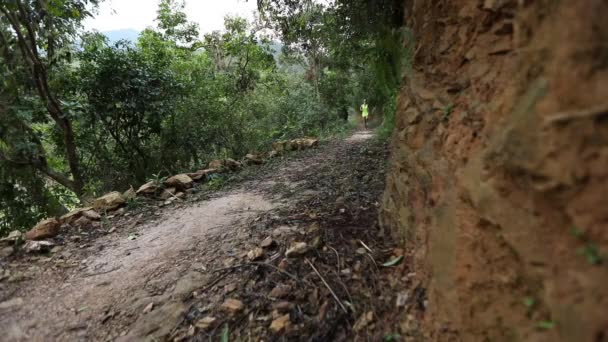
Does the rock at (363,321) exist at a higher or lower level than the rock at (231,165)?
lower

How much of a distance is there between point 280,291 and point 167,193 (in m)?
3.85

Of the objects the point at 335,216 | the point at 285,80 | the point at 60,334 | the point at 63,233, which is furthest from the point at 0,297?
the point at 285,80

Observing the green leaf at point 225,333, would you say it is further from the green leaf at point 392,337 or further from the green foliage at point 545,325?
the green foliage at point 545,325

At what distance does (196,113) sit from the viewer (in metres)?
7.95

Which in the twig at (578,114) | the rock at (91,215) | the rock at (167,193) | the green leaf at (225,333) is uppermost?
the twig at (578,114)

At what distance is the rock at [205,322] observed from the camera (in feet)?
7.08

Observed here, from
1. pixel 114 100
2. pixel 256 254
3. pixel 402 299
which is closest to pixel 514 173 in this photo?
pixel 402 299

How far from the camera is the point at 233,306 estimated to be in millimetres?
2244

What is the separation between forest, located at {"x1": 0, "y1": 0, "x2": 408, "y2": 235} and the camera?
5324mm

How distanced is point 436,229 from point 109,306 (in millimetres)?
2578

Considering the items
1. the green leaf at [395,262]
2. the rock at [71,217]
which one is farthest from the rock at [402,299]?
the rock at [71,217]

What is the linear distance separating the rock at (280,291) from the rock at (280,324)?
187mm

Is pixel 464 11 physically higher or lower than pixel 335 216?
higher

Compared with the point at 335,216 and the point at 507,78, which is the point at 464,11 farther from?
the point at 335,216
